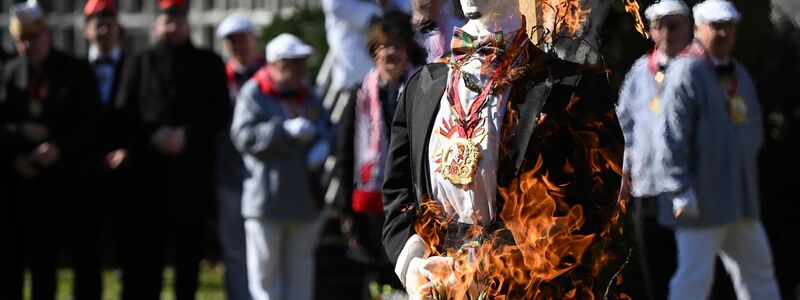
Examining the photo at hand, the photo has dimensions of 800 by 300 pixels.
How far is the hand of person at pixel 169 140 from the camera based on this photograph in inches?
398

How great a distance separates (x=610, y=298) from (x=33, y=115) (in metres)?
6.42

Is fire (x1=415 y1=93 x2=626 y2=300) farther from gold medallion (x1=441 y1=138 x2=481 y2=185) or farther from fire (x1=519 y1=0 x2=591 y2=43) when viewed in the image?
fire (x1=519 y1=0 x2=591 y2=43)

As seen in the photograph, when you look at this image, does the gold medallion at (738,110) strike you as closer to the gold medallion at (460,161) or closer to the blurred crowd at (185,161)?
the blurred crowd at (185,161)

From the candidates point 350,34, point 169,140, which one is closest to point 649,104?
point 350,34

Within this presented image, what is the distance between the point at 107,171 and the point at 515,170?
645cm

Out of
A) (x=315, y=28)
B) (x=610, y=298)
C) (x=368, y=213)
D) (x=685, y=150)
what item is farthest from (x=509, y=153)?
(x=315, y=28)

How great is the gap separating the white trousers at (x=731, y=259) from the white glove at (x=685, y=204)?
1.05 ft

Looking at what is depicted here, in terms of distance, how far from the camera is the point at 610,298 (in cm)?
462

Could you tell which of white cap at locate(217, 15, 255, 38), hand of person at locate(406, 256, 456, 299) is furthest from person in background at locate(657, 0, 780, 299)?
white cap at locate(217, 15, 255, 38)

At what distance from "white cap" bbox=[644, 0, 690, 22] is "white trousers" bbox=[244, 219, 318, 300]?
491cm

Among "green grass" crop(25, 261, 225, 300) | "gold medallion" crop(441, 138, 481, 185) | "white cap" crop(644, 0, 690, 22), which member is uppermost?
"white cap" crop(644, 0, 690, 22)

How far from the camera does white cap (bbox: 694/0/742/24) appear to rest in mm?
5766

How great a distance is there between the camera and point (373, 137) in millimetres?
A: 8391

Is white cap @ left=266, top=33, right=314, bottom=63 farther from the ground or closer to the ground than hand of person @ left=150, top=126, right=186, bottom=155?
farther from the ground
